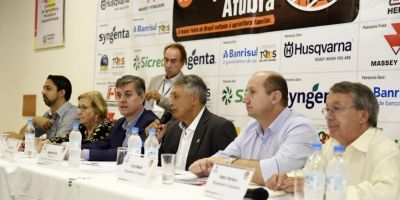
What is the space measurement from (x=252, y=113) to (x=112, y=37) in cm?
276

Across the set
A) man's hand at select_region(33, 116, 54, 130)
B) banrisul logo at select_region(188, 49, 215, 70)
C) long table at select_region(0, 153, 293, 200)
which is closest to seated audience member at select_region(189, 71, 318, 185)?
long table at select_region(0, 153, 293, 200)

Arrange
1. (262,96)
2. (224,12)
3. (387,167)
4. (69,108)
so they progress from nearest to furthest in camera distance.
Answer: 1. (387,167)
2. (262,96)
3. (224,12)
4. (69,108)

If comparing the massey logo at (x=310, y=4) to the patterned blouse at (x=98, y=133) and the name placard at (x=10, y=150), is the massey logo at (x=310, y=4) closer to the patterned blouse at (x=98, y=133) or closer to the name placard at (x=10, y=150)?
the patterned blouse at (x=98, y=133)

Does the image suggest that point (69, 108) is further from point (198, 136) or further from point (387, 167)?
point (387, 167)

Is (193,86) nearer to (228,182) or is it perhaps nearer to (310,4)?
(310,4)

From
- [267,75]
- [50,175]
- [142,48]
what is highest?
[142,48]

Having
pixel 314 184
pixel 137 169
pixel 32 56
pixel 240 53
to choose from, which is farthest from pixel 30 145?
pixel 32 56

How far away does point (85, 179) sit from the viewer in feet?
6.73

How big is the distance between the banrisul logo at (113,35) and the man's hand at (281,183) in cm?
315

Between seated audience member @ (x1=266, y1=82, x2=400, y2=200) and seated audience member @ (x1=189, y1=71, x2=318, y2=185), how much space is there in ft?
0.50

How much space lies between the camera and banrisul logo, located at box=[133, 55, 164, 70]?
14.0 feet

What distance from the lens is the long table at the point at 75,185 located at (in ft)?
5.77

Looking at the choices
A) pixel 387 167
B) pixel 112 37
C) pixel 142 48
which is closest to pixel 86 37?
pixel 112 37

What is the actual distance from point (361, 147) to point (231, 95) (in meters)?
1.79
